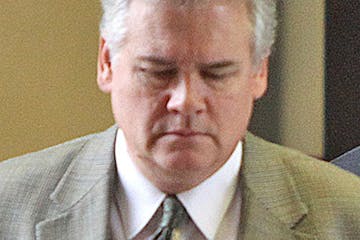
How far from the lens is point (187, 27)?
133cm

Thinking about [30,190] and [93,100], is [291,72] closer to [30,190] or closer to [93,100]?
[93,100]

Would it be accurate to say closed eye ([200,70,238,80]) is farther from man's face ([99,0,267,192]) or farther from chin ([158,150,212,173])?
chin ([158,150,212,173])

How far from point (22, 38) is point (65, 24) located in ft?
0.43

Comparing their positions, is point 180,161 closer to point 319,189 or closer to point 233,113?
point 233,113

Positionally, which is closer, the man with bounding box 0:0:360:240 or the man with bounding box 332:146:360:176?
the man with bounding box 0:0:360:240

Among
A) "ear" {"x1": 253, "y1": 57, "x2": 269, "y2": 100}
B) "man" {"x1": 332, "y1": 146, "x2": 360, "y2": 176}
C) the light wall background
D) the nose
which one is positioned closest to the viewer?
the nose

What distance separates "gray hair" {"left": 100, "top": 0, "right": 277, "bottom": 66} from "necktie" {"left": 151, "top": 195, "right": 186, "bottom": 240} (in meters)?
0.24

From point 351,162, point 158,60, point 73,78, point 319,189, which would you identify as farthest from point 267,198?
point 73,78

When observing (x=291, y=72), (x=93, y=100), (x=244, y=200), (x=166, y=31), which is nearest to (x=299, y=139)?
(x=291, y=72)

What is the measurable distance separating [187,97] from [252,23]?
0.54ft

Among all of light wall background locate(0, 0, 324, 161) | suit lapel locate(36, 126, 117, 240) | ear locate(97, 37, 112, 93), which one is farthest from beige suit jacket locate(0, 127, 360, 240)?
light wall background locate(0, 0, 324, 161)

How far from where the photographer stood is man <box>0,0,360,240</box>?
52.9 inches

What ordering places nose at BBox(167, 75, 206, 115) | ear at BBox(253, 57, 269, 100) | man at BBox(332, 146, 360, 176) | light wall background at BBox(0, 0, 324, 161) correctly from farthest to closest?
light wall background at BBox(0, 0, 324, 161), man at BBox(332, 146, 360, 176), ear at BBox(253, 57, 269, 100), nose at BBox(167, 75, 206, 115)

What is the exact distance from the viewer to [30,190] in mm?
1516
